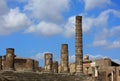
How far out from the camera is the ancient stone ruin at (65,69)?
29.9 m

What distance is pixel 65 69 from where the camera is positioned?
38594 mm

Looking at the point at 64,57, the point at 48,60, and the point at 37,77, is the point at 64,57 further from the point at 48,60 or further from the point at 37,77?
the point at 37,77

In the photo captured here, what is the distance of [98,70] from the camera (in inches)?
1660

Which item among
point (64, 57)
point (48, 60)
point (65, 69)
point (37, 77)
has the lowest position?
point (37, 77)

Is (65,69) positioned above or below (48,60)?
below

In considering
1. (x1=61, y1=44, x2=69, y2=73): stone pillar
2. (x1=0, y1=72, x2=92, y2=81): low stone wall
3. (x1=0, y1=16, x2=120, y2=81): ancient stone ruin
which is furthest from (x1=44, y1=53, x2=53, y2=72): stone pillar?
(x1=0, y1=72, x2=92, y2=81): low stone wall

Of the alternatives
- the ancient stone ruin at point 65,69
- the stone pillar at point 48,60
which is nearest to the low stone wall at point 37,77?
the ancient stone ruin at point 65,69

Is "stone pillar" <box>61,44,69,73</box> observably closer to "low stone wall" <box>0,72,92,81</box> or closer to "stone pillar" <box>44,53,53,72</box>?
"stone pillar" <box>44,53,53,72</box>

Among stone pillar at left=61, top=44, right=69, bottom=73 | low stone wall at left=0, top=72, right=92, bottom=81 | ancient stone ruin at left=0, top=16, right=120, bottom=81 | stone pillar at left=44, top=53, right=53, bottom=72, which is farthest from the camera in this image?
stone pillar at left=61, top=44, right=69, bottom=73

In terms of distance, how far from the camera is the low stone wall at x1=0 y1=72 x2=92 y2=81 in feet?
93.4

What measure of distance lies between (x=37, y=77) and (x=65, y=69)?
340 inches

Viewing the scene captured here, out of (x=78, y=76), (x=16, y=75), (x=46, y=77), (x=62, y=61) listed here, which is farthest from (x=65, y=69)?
(x=16, y=75)

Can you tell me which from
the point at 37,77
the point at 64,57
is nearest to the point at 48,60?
the point at 64,57

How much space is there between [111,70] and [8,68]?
13056mm
